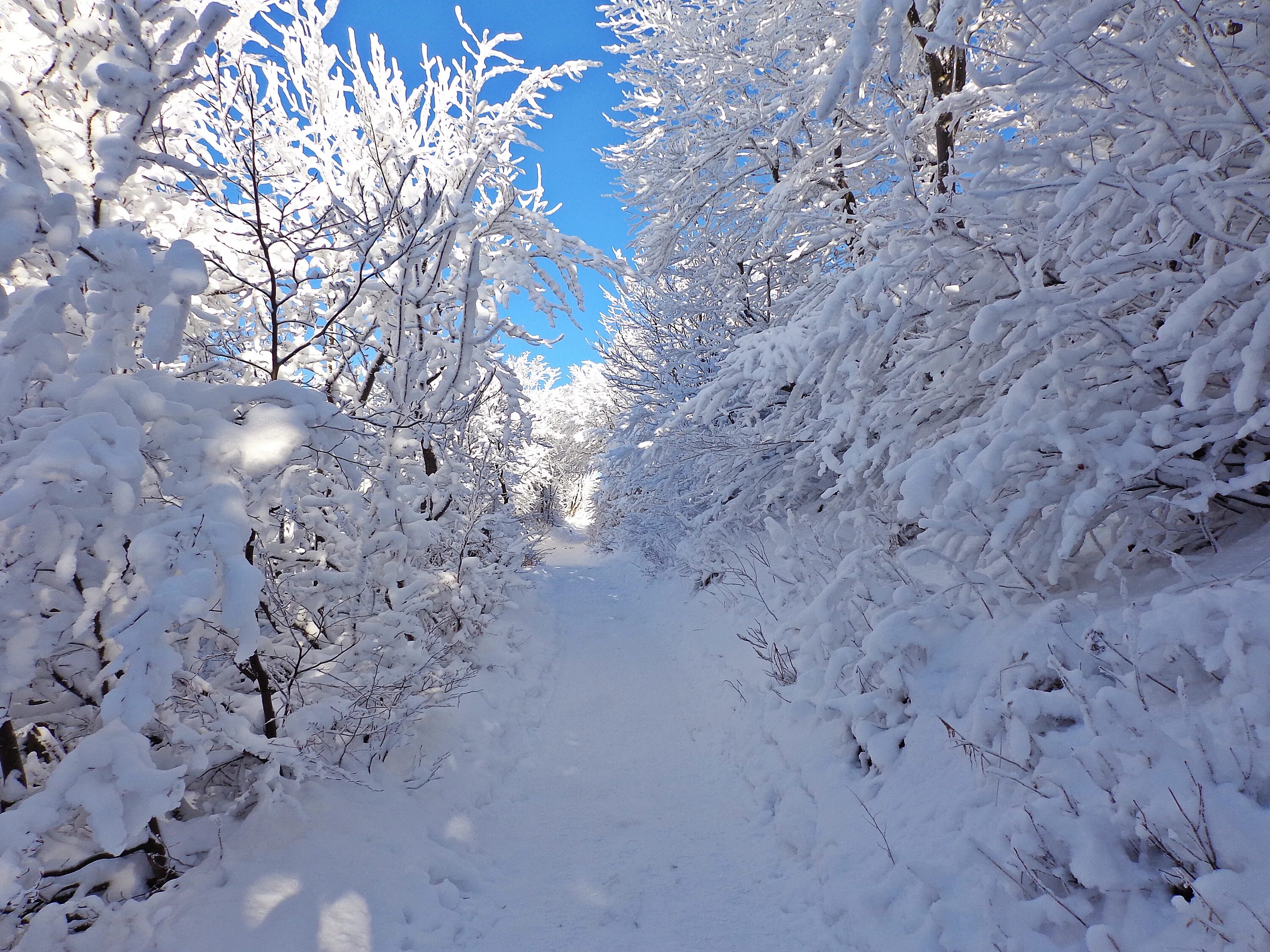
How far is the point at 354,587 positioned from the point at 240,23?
4304 mm

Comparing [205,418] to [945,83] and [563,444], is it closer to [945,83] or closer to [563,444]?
[945,83]

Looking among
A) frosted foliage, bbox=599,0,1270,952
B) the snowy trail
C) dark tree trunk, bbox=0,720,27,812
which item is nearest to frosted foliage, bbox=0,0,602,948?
dark tree trunk, bbox=0,720,27,812

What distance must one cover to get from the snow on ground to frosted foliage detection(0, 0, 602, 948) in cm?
28

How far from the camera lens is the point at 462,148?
594 centimetres

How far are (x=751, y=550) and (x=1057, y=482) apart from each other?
11.3ft

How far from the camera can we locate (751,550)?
583cm

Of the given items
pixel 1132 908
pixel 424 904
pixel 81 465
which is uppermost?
pixel 81 465

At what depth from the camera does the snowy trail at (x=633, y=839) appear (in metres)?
2.85

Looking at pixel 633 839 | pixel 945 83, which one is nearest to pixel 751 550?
pixel 633 839

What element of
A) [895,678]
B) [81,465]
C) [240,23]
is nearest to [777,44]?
[240,23]

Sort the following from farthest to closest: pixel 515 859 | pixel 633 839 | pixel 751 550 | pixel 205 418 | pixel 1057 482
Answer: pixel 751 550 < pixel 633 839 < pixel 515 859 < pixel 1057 482 < pixel 205 418

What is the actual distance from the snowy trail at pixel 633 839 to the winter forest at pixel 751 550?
33 millimetres

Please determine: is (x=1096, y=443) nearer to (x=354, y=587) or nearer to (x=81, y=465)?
(x=81, y=465)

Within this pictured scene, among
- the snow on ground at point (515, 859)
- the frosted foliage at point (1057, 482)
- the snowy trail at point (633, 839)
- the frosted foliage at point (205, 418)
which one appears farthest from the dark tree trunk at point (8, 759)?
the frosted foliage at point (1057, 482)
